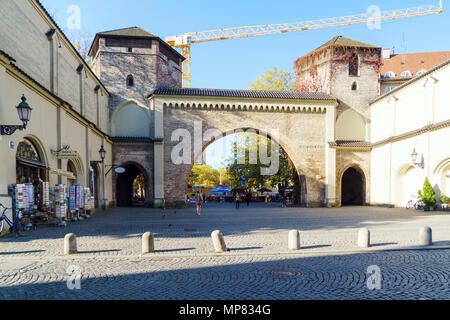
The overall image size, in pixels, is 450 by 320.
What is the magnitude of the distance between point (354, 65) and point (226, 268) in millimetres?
28238

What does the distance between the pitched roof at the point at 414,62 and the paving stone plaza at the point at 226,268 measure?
A: 1343 inches

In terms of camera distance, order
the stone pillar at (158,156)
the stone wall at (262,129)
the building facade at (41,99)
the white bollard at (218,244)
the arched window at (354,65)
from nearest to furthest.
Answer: the white bollard at (218,244), the building facade at (41,99), the stone pillar at (158,156), the stone wall at (262,129), the arched window at (354,65)

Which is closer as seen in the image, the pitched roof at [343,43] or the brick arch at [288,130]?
the brick arch at [288,130]

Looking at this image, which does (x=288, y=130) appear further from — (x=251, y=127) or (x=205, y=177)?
(x=205, y=177)

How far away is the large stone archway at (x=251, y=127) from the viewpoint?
2589 cm

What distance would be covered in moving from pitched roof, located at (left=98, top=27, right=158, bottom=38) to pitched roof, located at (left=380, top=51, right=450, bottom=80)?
2836 centimetres

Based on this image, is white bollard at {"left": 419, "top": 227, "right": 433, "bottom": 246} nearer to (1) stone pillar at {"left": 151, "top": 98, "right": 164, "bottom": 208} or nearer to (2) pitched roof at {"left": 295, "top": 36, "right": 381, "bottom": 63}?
(1) stone pillar at {"left": 151, "top": 98, "right": 164, "bottom": 208}

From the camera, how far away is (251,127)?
2703 cm

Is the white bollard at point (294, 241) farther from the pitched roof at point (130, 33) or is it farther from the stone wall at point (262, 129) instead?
the pitched roof at point (130, 33)

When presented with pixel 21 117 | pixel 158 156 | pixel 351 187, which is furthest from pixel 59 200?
pixel 351 187

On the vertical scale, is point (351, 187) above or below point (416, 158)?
below

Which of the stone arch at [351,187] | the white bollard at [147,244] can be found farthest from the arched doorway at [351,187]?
the white bollard at [147,244]

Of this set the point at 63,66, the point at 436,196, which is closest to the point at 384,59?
the point at 436,196
